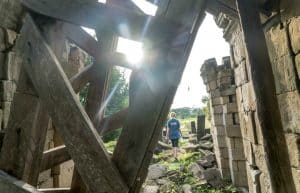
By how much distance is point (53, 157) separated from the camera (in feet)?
8.84

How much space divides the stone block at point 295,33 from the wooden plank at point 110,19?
1214mm

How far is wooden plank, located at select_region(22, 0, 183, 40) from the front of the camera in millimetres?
1401

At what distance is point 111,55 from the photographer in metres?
2.74

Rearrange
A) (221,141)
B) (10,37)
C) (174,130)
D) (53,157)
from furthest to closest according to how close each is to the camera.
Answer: (174,130) → (221,141) → (10,37) → (53,157)

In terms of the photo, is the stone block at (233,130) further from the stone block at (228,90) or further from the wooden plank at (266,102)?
the wooden plank at (266,102)

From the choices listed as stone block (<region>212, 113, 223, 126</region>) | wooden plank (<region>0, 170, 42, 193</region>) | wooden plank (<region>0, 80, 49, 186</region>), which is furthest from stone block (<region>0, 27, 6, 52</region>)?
stone block (<region>212, 113, 223, 126</region>)

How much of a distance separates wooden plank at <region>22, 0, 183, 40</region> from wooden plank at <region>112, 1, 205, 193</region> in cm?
9

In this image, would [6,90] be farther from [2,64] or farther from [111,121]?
[111,121]

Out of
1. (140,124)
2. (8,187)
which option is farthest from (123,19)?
(8,187)

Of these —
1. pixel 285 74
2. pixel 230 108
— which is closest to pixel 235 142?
pixel 230 108

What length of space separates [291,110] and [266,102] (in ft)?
3.51

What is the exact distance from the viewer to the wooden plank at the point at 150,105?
1346mm

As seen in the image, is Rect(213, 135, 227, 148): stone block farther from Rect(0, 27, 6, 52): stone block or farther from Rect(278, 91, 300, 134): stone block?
Rect(0, 27, 6, 52): stone block

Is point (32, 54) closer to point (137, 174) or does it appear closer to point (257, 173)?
point (137, 174)
